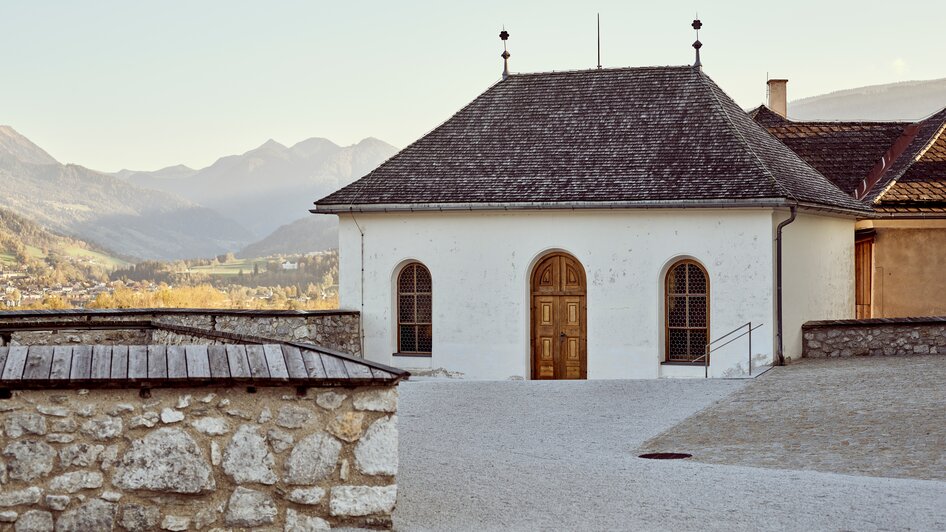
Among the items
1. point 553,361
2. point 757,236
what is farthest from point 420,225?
point 757,236

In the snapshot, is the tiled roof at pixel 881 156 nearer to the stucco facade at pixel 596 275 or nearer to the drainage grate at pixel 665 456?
the stucco facade at pixel 596 275

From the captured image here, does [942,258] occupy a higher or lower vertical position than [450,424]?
higher

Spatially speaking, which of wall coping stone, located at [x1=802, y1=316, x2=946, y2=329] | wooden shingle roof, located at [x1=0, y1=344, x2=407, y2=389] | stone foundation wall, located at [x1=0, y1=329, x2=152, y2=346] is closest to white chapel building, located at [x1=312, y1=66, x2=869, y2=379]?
wall coping stone, located at [x1=802, y1=316, x2=946, y2=329]

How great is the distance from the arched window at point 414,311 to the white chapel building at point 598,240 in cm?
3

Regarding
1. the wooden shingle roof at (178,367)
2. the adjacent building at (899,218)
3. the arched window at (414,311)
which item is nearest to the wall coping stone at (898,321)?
the adjacent building at (899,218)

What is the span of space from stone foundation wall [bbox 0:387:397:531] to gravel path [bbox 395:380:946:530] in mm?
833

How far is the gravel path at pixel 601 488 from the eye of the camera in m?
9.23

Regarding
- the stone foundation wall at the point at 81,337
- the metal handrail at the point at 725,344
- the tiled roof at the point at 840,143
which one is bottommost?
the metal handrail at the point at 725,344

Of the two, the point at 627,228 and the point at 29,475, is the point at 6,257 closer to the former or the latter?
the point at 627,228

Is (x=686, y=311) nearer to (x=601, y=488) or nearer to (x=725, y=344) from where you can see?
(x=725, y=344)

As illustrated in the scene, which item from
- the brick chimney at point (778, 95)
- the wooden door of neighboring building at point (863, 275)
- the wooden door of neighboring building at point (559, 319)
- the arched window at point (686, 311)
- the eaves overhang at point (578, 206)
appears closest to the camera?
the eaves overhang at point (578, 206)

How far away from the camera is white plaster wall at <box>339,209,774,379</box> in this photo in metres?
23.8

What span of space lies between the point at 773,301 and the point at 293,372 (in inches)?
652

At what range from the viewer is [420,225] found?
25.8 m
